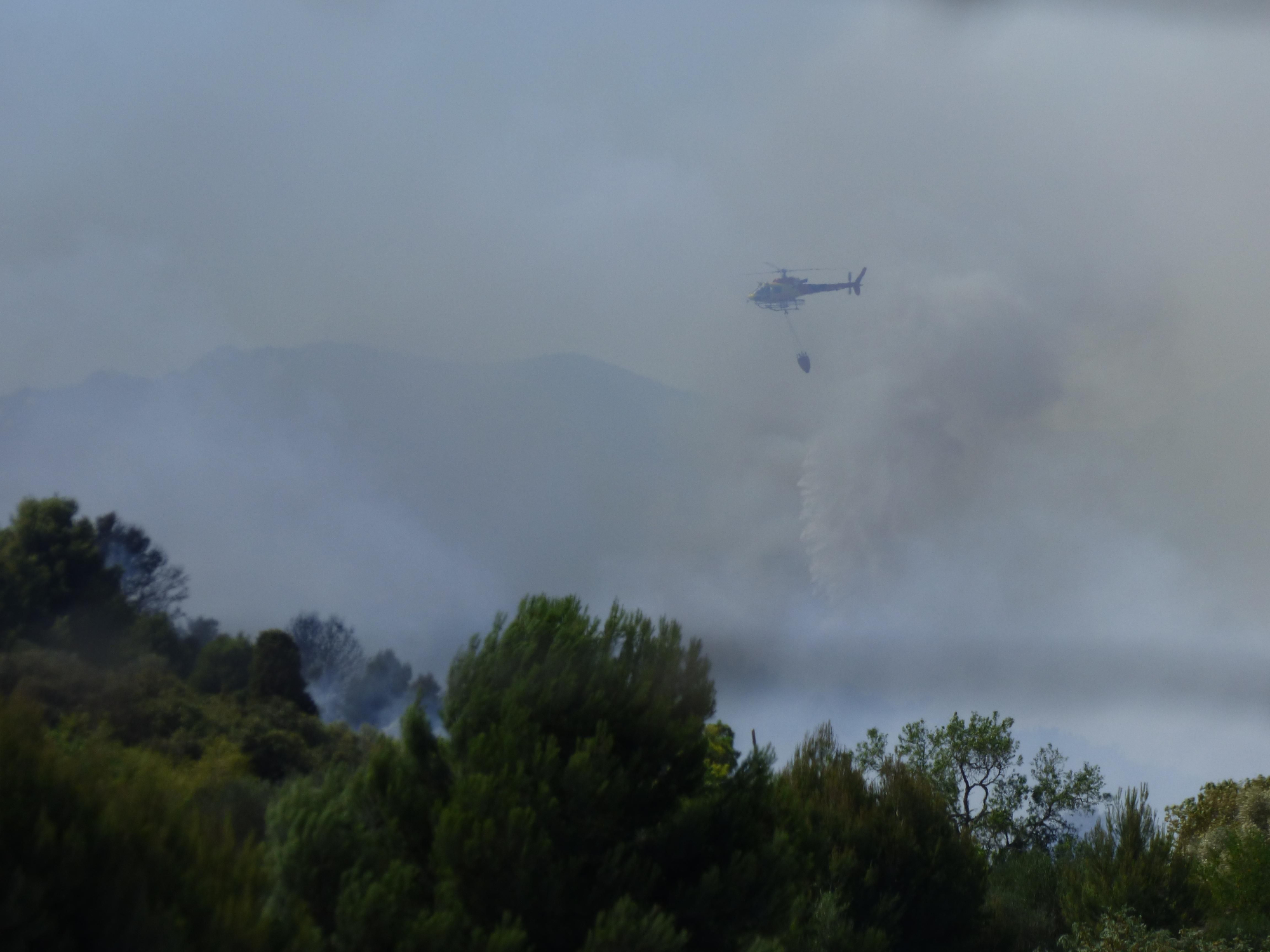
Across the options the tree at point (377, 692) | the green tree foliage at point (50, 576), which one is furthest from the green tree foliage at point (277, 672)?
the tree at point (377, 692)

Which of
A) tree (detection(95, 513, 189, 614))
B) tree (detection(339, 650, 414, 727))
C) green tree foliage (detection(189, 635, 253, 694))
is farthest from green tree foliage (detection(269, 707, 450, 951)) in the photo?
tree (detection(339, 650, 414, 727))

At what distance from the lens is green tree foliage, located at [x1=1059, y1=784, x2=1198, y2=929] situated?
70.8 ft

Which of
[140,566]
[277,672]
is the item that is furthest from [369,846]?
[140,566]

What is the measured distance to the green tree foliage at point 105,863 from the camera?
6.05 metres

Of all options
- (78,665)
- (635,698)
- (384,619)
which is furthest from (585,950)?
(384,619)

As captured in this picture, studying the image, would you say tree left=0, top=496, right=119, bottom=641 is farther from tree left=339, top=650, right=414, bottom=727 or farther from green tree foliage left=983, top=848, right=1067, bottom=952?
green tree foliage left=983, top=848, right=1067, bottom=952

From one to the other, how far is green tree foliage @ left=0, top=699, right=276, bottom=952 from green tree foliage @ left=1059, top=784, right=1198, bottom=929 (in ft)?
63.1

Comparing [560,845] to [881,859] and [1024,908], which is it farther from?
[1024,908]

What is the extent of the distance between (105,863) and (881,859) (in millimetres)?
15773

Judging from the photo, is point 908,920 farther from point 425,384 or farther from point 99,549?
point 425,384

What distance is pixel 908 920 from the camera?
776 inches

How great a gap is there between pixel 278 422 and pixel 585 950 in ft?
562

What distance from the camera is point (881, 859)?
19672mm

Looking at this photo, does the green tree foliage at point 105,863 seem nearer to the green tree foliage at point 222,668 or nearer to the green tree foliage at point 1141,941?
the green tree foliage at point 1141,941
